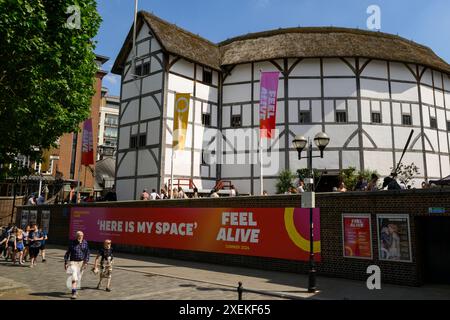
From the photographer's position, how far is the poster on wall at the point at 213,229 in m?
14.3

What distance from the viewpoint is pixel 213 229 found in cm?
1678

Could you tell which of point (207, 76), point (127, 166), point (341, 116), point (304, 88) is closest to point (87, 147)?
point (127, 166)

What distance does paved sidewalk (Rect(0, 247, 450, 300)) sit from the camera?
1034 cm

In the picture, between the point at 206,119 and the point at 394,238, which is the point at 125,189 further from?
the point at 394,238

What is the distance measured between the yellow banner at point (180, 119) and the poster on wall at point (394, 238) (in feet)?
45.7

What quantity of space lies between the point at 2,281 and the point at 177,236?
8.24m

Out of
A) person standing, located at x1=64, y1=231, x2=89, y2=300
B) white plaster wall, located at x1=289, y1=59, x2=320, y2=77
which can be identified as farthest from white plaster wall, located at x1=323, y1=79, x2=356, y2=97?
person standing, located at x1=64, y1=231, x2=89, y2=300

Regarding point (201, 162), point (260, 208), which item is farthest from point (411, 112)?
point (260, 208)

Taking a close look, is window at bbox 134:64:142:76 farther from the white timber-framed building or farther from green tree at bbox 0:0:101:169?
green tree at bbox 0:0:101:169

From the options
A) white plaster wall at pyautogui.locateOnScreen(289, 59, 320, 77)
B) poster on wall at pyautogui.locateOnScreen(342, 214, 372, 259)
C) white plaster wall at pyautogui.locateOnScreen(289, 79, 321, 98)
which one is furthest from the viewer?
white plaster wall at pyautogui.locateOnScreen(289, 59, 320, 77)

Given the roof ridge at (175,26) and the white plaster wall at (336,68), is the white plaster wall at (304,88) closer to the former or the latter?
the white plaster wall at (336,68)

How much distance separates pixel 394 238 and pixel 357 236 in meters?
1.20

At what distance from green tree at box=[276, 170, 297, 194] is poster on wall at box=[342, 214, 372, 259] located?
1185cm
